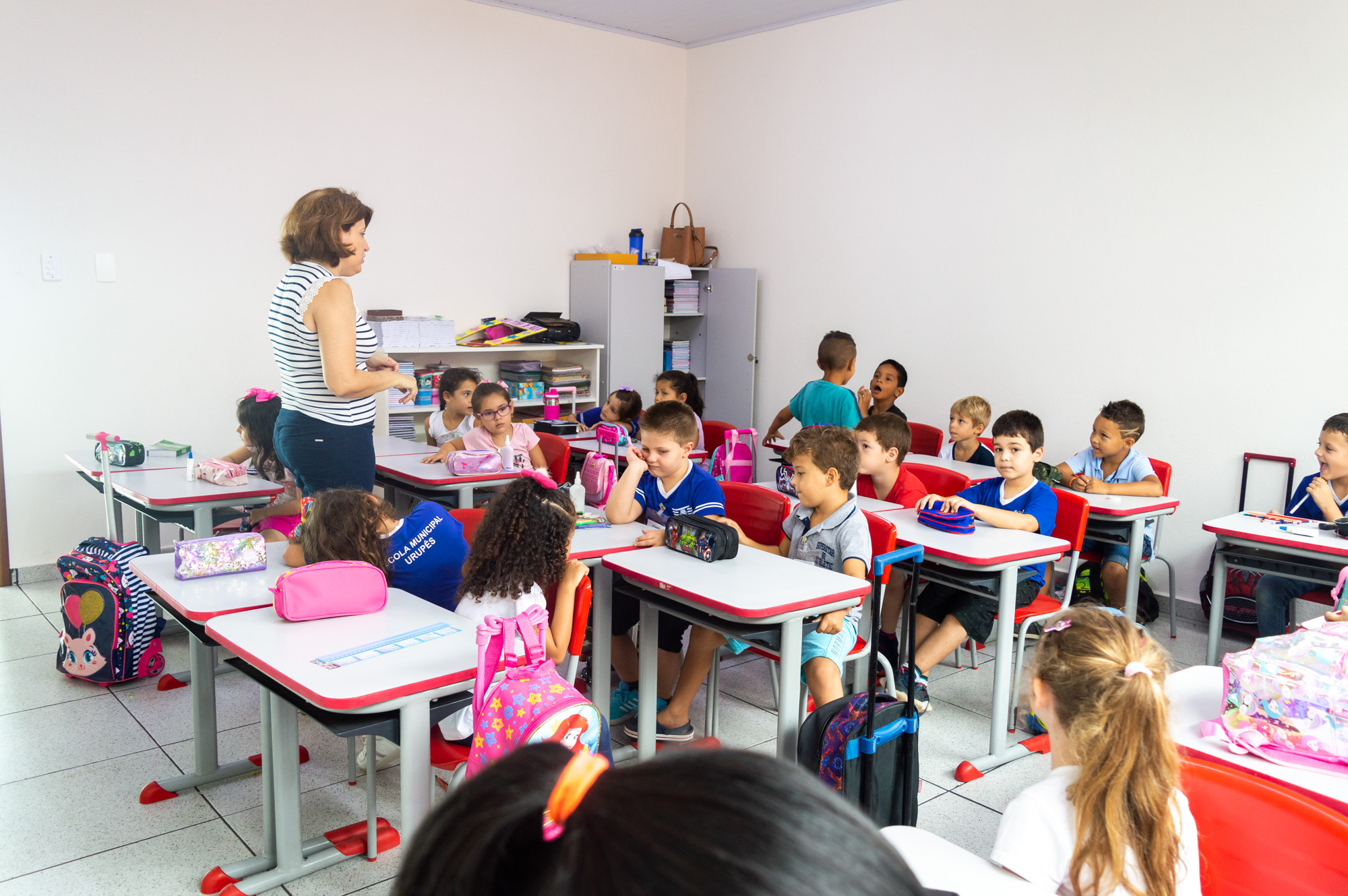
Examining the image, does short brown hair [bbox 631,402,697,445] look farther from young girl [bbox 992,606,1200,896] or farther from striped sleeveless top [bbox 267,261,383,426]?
young girl [bbox 992,606,1200,896]

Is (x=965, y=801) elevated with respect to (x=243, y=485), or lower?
lower

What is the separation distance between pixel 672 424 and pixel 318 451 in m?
1.11

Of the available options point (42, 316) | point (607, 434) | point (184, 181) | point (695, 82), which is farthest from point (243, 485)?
point (695, 82)

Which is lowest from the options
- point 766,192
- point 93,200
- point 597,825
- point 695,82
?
point 597,825

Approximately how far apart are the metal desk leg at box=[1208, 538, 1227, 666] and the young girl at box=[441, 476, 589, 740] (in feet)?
8.22

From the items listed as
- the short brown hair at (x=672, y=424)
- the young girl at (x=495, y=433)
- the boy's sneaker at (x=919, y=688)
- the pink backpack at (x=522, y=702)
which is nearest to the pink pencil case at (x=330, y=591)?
the pink backpack at (x=522, y=702)

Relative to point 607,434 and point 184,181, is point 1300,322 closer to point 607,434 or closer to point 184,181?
point 607,434

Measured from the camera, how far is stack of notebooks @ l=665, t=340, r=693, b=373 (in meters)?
7.00

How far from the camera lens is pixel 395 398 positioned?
218 inches

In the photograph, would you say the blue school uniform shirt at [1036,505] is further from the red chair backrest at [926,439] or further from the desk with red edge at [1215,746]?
the red chair backrest at [926,439]

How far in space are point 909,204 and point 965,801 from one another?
3923mm

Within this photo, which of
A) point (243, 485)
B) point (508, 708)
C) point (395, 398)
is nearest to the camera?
point (508, 708)

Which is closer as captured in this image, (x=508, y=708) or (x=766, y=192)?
(x=508, y=708)

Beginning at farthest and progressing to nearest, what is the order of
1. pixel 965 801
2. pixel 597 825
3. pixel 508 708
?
pixel 965 801 < pixel 508 708 < pixel 597 825
